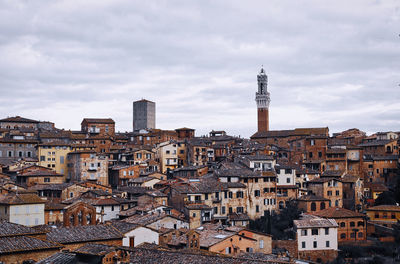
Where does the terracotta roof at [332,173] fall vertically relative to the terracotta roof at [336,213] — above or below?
above

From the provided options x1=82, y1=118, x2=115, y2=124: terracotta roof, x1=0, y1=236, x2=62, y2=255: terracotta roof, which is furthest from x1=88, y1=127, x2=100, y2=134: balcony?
x1=0, y1=236, x2=62, y2=255: terracotta roof

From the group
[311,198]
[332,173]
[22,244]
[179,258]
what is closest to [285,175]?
[311,198]

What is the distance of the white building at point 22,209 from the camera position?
43531mm

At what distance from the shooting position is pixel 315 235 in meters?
56.2

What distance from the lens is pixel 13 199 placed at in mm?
44125

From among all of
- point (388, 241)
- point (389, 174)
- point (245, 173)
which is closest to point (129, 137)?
point (245, 173)

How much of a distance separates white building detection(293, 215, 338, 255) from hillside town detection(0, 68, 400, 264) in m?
0.10

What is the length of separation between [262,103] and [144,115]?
28.1 m

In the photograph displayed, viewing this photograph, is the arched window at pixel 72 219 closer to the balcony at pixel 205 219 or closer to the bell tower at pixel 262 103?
the balcony at pixel 205 219

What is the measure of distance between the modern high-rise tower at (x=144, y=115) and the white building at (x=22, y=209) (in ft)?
271

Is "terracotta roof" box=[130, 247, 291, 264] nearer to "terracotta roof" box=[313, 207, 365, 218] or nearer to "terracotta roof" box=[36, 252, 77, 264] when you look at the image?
"terracotta roof" box=[36, 252, 77, 264]

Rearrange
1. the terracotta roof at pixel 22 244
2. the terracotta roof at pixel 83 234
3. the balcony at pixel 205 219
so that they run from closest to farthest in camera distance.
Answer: the terracotta roof at pixel 22 244, the terracotta roof at pixel 83 234, the balcony at pixel 205 219

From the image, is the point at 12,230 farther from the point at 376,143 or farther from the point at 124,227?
the point at 376,143

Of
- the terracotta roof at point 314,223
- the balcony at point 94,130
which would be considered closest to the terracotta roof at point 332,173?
the terracotta roof at point 314,223
